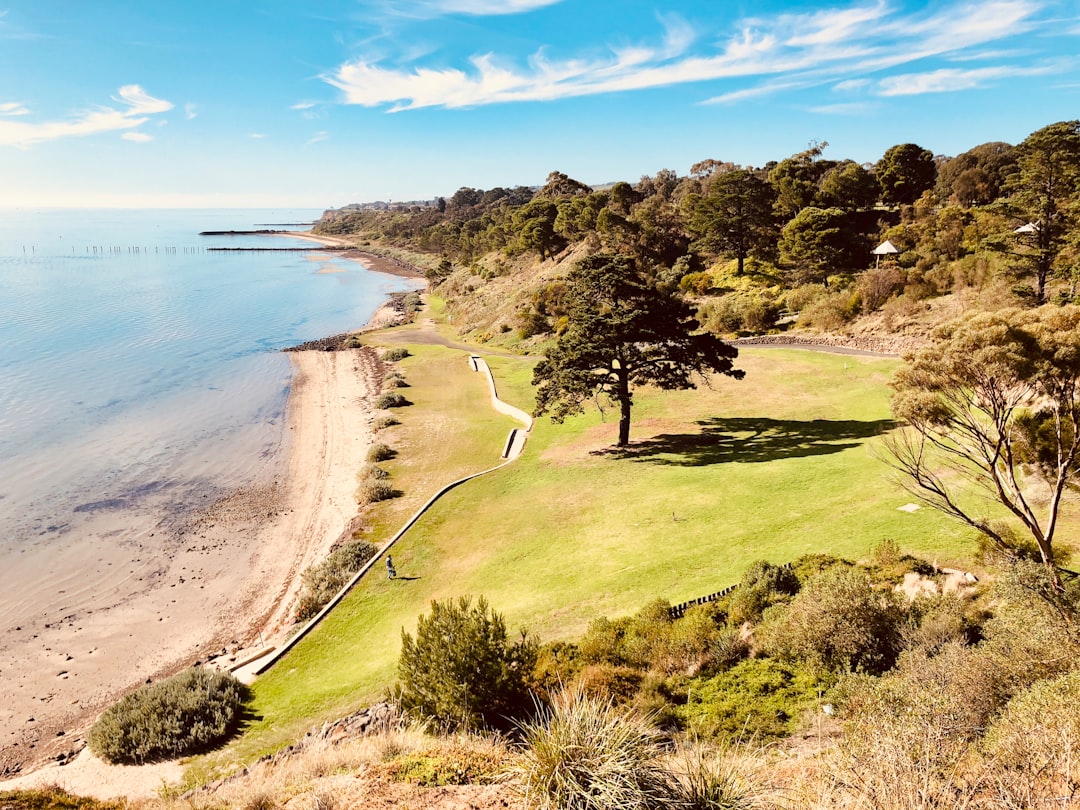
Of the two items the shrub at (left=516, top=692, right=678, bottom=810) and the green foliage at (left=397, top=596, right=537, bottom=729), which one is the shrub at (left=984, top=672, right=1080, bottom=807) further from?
the green foliage at (left=397, top=596, right=537, bottom=729)

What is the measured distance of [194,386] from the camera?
5241 centimetres

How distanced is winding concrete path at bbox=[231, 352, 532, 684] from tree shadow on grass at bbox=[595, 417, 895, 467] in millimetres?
5884

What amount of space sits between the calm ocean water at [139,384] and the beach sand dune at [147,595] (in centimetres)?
322

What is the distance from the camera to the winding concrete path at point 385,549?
17.0 m

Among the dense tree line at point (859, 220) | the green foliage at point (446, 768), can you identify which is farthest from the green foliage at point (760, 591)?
the dense tree line at point (859, 220)

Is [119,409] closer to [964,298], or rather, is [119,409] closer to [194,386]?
[194,386]

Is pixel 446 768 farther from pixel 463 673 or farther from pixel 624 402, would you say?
pixel 624 402

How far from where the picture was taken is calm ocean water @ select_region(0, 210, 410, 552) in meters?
33.2

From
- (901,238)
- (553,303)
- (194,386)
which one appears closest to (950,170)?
(901,238)

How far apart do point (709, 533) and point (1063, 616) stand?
10406 mm

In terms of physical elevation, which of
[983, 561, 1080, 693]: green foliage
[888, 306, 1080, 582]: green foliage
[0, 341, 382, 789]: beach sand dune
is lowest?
[0, 341, 382, 789]: beach sand dune

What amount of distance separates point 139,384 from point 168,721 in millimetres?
48337

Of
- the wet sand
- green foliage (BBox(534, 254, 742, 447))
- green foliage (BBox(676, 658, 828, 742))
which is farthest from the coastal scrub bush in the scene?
green foliage (BBox(534, 254, 742, 447))

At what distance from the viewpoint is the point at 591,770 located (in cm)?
568
